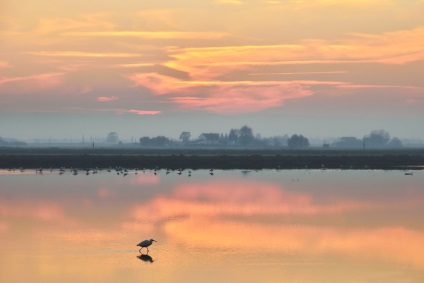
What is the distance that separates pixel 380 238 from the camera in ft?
116

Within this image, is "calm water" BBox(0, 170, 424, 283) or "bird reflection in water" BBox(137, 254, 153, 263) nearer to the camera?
"calm water" BBox(0, 170, 424, 283)

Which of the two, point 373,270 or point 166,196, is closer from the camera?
point 373,270

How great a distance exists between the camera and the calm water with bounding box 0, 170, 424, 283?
27.3m

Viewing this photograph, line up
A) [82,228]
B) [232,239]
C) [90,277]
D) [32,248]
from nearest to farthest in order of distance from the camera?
[90,277] → [32,248] → [232,239] → [82,228]

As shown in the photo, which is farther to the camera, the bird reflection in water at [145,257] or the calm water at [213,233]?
the bird reflection in water at [145,257]

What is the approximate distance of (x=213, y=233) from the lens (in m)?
36.7

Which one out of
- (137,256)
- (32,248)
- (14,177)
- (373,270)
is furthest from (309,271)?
(14,177)

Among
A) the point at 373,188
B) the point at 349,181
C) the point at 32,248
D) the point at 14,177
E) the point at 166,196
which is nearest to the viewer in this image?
the point at 32,248

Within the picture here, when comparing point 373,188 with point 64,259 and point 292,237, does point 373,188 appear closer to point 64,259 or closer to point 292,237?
point 292,237

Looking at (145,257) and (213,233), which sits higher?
(213,233)

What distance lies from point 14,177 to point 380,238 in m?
54.5

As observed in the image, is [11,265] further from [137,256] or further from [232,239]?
[232,239]

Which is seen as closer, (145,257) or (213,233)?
(145,257)

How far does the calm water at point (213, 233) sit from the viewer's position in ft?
89.5
